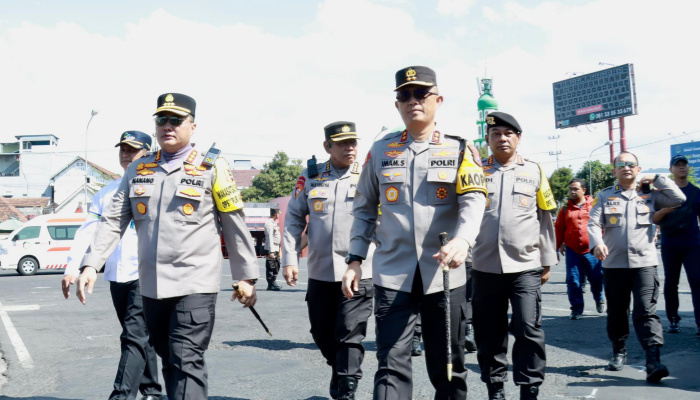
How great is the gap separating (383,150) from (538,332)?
6.52ft

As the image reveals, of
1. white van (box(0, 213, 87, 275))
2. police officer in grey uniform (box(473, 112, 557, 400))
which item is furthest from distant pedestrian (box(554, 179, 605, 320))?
white van (box(0, 213, 87, 275))

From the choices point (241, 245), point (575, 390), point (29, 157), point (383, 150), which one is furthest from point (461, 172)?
point (29, 157)

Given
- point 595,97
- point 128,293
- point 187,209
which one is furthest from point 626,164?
point 595,97

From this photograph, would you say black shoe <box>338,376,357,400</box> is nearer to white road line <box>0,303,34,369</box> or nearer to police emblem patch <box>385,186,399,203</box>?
police emblem patch <box>385,186,399,203</box>

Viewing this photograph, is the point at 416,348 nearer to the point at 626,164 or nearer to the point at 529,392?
the point at 529,392

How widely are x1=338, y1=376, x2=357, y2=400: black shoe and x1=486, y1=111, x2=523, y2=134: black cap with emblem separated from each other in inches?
86.0

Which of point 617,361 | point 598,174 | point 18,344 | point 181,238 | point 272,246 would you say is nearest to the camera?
point 181,238

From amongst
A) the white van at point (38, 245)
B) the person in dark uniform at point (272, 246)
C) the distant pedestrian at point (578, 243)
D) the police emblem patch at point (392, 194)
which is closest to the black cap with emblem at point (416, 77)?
the police emblem patch at point (392, 194)

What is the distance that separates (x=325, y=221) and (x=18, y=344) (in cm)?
518

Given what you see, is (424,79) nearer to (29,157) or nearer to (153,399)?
(153,399)

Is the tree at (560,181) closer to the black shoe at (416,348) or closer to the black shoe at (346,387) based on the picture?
the black shoe at (416,348)

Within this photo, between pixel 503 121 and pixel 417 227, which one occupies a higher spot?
pixel 503 121

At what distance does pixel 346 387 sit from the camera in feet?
16.5

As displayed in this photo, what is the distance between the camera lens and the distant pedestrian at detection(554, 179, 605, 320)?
1028cm
